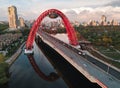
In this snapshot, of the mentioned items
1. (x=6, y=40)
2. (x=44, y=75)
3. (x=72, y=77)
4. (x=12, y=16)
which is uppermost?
(x=12, y=16)

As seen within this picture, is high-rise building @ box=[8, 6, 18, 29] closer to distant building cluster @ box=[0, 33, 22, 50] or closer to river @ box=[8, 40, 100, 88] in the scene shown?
distant building cluster @ box=[0, 33, 22, 50]

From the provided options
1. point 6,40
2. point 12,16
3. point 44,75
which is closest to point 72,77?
point 44,75

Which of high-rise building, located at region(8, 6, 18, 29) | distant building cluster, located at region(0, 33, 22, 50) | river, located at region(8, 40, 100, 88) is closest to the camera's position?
river, located at region(8, 40, 100, 88)

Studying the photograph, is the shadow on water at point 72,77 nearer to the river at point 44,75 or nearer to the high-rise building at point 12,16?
the river at point 44,75

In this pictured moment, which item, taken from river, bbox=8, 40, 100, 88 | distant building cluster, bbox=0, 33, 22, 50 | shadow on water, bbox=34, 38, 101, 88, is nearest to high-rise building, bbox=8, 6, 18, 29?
distant building cluster, bbox=0, 33, 22, 50

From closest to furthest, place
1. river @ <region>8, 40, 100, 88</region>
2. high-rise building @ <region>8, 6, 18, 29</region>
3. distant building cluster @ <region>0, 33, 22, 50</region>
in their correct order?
1. river @ <region>8, 40, 100, 88</region>
2. distant building cluster @ <region>0, 33, 22, 50</region>
3. high-rise building @ <region>8, 6, 18, 29</region>

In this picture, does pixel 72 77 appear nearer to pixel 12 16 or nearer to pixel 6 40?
pixel 6 40

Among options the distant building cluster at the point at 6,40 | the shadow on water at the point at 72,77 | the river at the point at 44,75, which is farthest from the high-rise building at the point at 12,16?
the shadow on water at the point at 72,77

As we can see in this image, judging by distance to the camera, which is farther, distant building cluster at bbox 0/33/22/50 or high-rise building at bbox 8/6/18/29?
high-rise building at bbox 8/6/18/29
